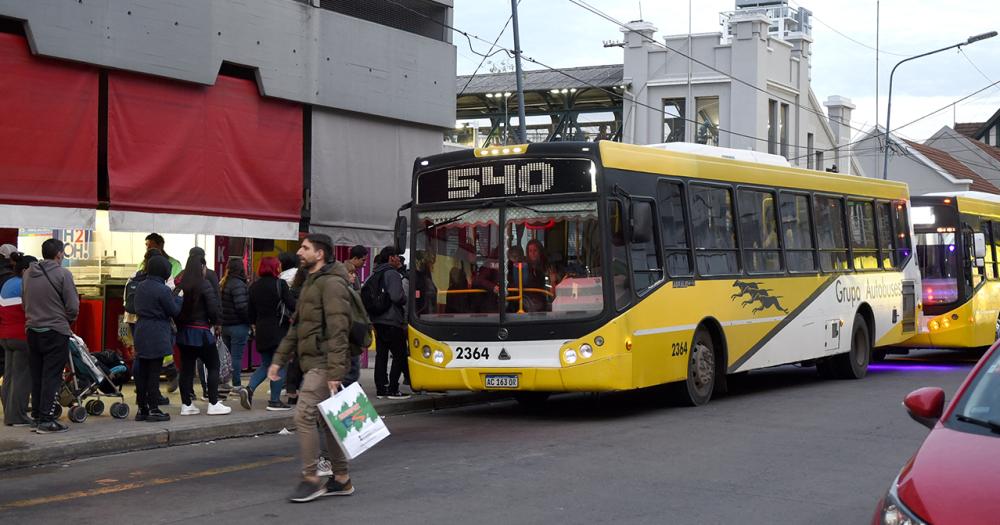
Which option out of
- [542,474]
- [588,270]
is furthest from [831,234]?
[542,474]

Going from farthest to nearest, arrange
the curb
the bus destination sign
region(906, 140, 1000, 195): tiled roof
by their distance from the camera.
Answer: region(906, 140, 1000, 195): tiled roof
the bus destination sign
the curb

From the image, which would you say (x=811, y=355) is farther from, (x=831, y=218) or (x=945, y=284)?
(x=945, y=284)

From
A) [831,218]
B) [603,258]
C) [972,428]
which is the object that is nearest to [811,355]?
[831,218]

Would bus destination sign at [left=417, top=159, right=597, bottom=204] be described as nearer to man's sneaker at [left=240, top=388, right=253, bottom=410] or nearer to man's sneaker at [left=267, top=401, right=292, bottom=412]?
man's sneaker at [left=267, top=401, right=292, bottom=412]

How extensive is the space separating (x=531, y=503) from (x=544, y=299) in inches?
198

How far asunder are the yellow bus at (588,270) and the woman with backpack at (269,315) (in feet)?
4.74

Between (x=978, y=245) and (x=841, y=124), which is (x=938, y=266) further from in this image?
(x=841, y=124)

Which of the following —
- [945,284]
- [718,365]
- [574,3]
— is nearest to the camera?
[718,365]

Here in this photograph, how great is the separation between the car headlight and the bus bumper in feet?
25.2

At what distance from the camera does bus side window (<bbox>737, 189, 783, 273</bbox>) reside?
1606cm

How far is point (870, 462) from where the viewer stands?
10.6 meters

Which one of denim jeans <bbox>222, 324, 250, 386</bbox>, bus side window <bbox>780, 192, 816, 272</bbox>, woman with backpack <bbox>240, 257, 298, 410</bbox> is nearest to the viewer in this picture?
woman with backpack <bbox>240, 257, 298, 410</bbox>

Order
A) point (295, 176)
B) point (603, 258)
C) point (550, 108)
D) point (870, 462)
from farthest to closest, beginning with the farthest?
1. point (550, 108)
2. point (295, 176)
3. point (603, 258)
4. point (870, 462)

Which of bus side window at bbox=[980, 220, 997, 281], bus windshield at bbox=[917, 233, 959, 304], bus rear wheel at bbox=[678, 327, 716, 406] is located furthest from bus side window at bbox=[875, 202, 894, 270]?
bus rear wheel at bbox=[678, 327, 716, 406]
